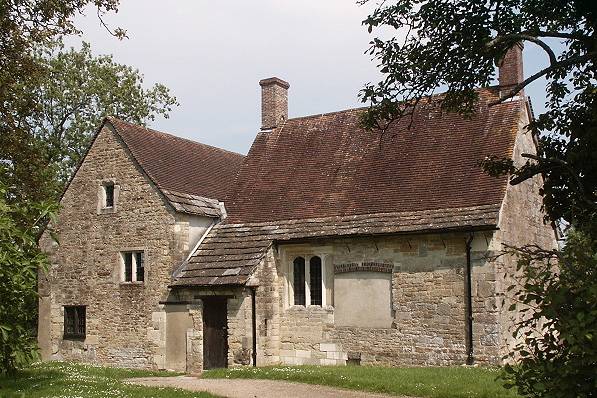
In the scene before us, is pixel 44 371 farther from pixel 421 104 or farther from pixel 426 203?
pixel 421 104

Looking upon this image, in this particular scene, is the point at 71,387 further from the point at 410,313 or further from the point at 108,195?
the point at 108,195

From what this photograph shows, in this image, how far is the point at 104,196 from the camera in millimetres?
25281

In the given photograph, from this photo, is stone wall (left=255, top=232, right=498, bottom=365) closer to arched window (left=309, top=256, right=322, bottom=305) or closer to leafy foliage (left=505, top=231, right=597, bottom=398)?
arched window (left=309, top=256, right=322, bottom=305)

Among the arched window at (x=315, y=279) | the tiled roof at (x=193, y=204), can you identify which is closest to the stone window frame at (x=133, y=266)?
the tiled roof at (x=193, y=204)

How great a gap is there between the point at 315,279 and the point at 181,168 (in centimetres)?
756

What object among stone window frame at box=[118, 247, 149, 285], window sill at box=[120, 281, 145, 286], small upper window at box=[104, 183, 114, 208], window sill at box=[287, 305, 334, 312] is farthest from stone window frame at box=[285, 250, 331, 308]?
small upper window at box=[104, 183, 114, 208]

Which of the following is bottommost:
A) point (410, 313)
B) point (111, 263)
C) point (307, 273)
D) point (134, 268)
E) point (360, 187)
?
point (410, 313)

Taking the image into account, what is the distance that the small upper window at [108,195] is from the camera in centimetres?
2519

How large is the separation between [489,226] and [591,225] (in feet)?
38.3

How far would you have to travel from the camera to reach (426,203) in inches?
816

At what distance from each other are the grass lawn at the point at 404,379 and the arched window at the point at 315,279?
4376 millimetres

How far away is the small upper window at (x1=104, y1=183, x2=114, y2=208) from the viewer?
82.6ft

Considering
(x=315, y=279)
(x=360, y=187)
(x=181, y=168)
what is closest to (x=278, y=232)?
(x=315, y=279)

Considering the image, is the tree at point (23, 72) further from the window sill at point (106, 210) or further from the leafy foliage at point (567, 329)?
the leafy foliage at point (567, 329)
